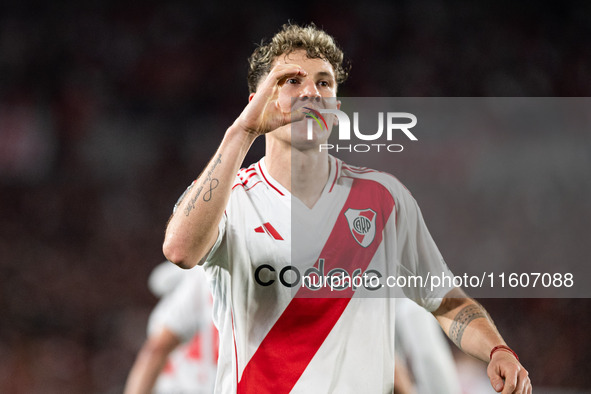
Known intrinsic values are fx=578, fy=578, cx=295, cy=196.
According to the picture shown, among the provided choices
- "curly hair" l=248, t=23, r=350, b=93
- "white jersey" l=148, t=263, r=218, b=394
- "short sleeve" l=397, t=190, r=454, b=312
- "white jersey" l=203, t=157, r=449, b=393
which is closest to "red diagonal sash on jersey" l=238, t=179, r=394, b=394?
"white jersey" l=203, t=157, r=449, b=393

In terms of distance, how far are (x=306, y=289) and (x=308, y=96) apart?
0.58 m

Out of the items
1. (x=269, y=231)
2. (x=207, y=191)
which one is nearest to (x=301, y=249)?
(x=269, y=231)

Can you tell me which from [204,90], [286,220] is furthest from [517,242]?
[204,90]

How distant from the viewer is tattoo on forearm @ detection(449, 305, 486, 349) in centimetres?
164

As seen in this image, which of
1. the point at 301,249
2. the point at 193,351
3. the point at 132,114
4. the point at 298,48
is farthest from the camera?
the point at 132,114

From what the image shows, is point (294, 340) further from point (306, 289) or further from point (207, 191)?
point (207, 191)

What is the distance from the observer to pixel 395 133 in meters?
2.29

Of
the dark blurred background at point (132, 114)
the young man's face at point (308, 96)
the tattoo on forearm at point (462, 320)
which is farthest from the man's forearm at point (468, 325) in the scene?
the dark blurred background at point (132, 114)

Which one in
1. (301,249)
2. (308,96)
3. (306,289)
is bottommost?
(306,289)

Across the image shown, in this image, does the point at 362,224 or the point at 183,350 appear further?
the point at 183,350

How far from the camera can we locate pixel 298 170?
1.83m

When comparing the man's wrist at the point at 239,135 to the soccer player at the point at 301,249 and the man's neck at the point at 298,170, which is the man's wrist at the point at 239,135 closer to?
the soccer player at the point at 301,249

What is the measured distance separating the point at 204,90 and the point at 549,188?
217 centimetres

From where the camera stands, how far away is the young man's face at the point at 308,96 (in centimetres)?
169
